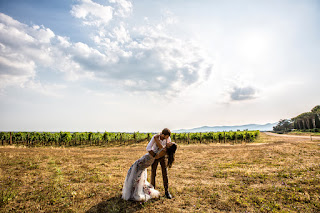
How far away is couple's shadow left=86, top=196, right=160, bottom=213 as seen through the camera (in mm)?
4938

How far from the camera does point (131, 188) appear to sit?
214 inches

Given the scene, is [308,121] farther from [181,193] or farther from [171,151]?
[171,151]

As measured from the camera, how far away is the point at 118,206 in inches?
201

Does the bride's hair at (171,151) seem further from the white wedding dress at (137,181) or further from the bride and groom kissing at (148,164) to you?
the white wedding dress at (137,181)

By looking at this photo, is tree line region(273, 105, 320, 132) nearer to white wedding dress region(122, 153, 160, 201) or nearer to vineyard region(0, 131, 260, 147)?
vineyard region(0, 131, 260, 147)

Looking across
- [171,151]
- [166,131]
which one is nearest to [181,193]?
[171,151]

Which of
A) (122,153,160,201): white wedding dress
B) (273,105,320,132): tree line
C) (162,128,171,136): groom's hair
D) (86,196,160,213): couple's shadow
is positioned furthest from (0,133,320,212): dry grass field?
(273,105,320,132): tree line

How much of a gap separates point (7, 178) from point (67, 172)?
257 centimetres

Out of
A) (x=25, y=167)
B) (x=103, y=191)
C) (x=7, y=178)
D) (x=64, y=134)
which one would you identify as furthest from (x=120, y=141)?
(x=103, y=191)

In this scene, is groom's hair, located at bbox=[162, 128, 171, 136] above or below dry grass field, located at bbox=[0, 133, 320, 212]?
above

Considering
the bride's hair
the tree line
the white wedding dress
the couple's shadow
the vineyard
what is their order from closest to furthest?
1. the couple's shadow
2. the bride's hair
3. the white wedding dress
4. the vineyard
5. the tree line

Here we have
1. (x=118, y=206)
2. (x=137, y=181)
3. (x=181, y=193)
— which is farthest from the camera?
(x=181, y=193)

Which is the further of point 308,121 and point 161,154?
point 308,121

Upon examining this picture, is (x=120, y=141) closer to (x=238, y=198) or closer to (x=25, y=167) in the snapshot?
(x=25, y=167)
